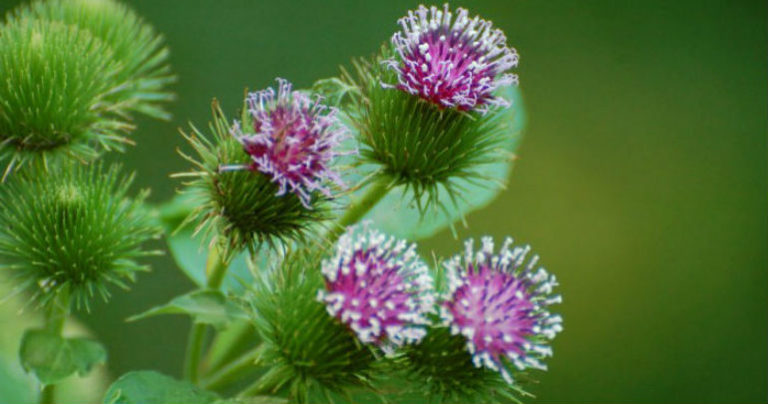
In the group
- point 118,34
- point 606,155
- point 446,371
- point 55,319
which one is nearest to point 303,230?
point 446,371

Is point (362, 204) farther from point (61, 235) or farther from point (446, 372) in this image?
point (61, 235)

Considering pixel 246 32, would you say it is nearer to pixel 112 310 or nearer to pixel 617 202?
pixel 112 310

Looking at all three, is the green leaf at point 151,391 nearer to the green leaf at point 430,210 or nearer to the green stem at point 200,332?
the green stem at point 200,332

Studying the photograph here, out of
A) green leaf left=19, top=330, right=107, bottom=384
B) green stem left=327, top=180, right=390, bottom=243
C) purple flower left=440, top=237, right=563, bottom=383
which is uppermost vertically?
green stem left=327, top=180, right=390, bottom=243

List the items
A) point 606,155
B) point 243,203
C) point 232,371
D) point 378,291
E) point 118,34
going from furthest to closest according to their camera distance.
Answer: point 606,155, point 118,34, point 232,371, point 243,203, point 378,291

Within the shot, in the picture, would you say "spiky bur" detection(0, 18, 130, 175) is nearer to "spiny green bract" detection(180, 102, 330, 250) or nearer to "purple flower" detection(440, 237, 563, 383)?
"spiny green bract" detection(180, 102, 330, 250)

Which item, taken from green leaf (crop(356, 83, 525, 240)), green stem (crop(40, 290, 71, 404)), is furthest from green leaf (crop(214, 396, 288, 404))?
green leaf (crop(356, 83, 525, 240))
